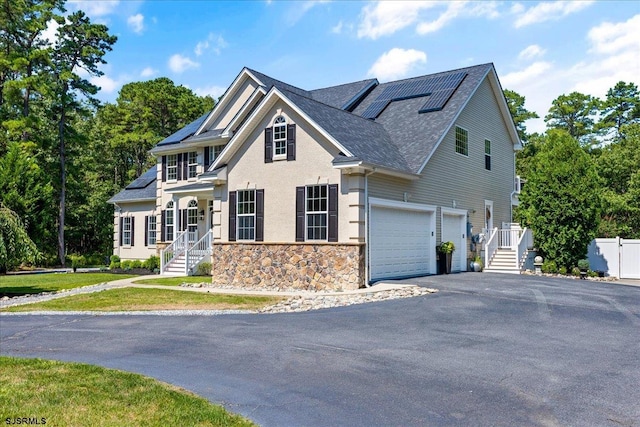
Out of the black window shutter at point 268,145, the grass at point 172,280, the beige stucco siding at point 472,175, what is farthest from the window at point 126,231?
the beige stucco siding at point 472,175

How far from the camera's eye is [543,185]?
22547 millimetres

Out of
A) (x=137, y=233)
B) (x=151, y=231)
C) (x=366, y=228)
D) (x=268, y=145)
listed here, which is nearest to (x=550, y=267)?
(x=366, y=228)

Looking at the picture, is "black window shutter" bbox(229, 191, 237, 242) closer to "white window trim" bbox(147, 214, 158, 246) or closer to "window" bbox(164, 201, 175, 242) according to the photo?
"window" bbox(164, 201, 175, 242)

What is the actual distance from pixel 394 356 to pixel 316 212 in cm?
966

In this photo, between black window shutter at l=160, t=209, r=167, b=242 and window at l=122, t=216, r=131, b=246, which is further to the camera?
window at l=122, t=216, r=131, b=246

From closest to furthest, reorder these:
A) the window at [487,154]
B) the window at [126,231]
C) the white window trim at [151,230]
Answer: the window at [487,154] < the white window trim at [151,230] < the window at [126,231]

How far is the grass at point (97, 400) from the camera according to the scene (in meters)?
5.23

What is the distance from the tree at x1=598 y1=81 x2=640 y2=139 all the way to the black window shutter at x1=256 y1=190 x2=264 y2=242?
129 feet

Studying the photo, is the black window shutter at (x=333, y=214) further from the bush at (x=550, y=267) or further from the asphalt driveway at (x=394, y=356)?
the bush at (x=550, y=267)

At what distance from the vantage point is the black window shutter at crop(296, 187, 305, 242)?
1767 cm

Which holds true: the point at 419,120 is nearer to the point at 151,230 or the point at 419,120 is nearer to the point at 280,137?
the point at 280,137

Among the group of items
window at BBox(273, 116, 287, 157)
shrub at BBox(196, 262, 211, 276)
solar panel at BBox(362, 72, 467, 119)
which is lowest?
shrub at BBox(196, 262, 211, 276)

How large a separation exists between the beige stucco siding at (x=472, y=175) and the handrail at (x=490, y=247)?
0.67 m

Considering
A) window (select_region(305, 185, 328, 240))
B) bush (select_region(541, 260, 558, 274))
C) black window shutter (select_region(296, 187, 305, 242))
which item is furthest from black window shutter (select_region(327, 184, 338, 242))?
bush (select_region(541, 260, 558, 274))
